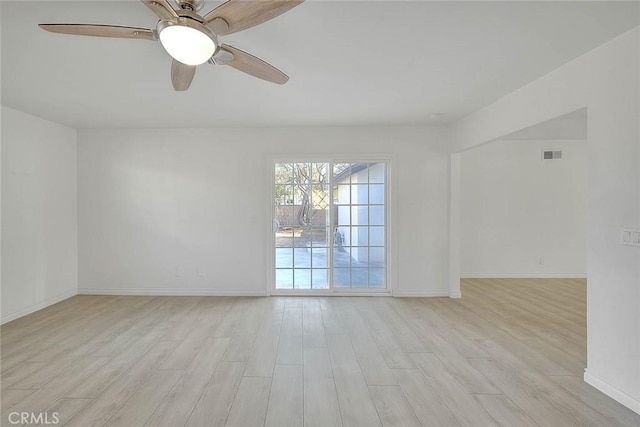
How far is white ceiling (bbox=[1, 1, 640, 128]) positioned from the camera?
1875 millimetres

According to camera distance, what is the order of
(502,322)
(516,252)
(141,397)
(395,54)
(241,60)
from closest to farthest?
(241,60)
(141,397)
(395,54)
(502,322)
(516,252)

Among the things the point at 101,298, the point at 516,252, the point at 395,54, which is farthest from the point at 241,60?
the point at 516,252

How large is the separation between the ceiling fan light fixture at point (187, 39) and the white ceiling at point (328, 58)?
563 millimetres

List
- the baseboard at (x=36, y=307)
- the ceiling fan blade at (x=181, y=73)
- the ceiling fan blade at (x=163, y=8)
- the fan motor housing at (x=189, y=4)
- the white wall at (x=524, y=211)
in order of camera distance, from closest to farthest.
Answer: the ceiling fan blade at (x=163, y=8) → the fan motor housing at (x=189, y=4) → the ceiling fan blade at (x=181, y=73) → the baseboard at (x=36, y=307) → the white wall at (x=524, y=211)

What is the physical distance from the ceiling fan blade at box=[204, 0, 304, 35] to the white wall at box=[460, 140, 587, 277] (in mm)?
5157

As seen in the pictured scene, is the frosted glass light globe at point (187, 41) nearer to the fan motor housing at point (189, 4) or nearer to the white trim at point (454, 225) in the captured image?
the fan motor housing at point (189, 4)

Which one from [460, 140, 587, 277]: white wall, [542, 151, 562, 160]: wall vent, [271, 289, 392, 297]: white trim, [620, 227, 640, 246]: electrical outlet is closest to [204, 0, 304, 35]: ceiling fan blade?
[620, 227, 640, 246]: electrical outlet

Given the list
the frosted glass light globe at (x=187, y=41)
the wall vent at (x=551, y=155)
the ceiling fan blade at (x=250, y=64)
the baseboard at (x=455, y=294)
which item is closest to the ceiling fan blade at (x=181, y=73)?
the ceiling fan blade at (x=250, y=64)

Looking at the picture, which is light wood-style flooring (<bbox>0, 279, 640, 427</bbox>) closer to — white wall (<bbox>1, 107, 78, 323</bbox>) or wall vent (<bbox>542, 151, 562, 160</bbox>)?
white wall (<bbox>1, 107, 78, 323</bbox>)

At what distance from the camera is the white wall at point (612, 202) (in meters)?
2.08

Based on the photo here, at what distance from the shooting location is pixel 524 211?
5793 millimetres

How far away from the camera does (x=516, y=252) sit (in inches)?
229

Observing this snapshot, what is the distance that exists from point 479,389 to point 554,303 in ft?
9.48

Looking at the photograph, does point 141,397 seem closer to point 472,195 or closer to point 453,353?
point 453,353
